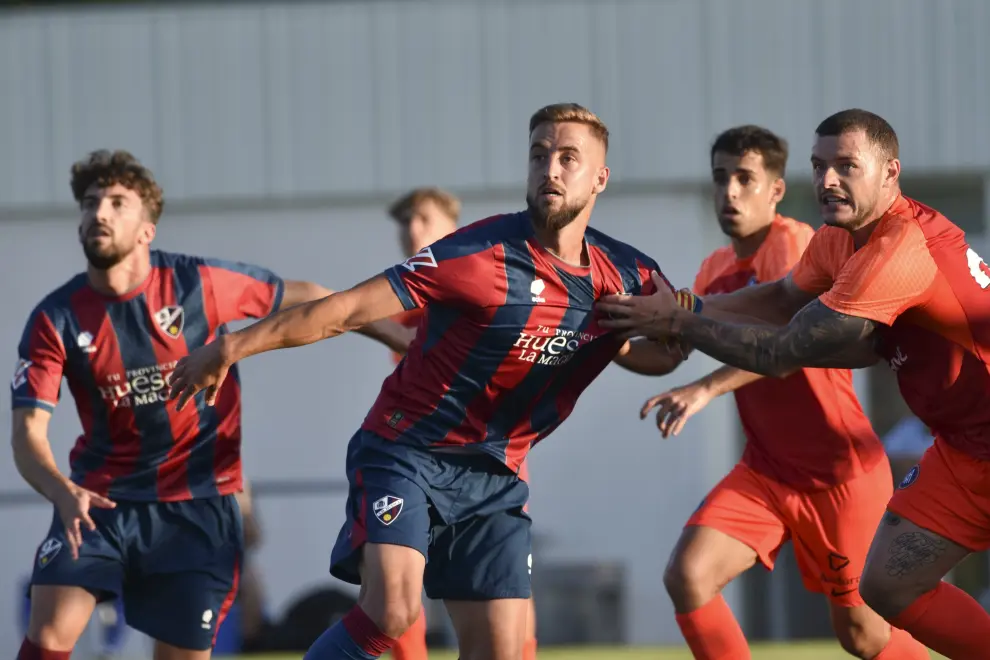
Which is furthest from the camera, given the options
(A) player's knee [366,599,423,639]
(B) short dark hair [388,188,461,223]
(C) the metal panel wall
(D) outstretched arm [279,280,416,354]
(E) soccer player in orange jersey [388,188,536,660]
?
(C) the metal panel wall

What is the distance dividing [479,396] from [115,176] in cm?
192

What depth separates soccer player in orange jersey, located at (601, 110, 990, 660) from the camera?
5035 millimetres

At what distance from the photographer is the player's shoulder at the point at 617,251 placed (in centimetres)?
538

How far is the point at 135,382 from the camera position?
587 cm

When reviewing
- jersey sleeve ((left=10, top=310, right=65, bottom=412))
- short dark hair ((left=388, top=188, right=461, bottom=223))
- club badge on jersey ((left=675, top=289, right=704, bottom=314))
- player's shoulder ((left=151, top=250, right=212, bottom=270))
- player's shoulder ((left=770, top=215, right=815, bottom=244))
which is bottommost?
jersey sleeve ((left=10, top=310, right=65, bottom=412))

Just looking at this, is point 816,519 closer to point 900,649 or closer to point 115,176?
point 900,649

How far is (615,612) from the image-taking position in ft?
34.8

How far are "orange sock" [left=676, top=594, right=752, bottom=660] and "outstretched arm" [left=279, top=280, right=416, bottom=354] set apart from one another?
→ 5.26 ft

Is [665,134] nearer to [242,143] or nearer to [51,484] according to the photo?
[242,143]

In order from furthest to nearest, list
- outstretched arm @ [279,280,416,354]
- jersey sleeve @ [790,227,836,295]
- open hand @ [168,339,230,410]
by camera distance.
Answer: outstretched arm @ [279,280,416,354]
jersey sleeve @ [790,227,836,295]
open hand @ [168,339,230,410]

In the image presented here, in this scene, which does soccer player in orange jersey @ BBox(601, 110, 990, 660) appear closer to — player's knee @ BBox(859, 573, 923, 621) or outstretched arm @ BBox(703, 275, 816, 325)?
player's knee @ BBox(859, 573, 923, 621)

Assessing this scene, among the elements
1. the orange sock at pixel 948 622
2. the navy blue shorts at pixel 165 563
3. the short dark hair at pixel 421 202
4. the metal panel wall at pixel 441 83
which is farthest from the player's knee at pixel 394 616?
the metal panel wall at pixel 441 83

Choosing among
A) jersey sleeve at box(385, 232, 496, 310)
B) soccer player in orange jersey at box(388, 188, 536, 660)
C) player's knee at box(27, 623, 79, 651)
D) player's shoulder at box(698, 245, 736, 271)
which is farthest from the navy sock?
player's shoulder at box(698, 245, 736, 271)

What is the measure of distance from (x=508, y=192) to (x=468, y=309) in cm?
698
